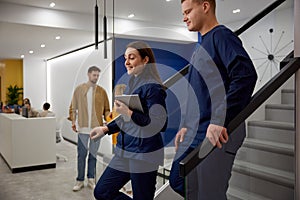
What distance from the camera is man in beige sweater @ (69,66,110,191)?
13.2 feet

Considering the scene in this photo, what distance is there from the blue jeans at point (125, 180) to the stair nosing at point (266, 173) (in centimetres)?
53

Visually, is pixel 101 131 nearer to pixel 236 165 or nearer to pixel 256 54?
pixel 236 165

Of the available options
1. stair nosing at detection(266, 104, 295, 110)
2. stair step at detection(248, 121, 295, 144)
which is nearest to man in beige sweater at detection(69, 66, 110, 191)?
stair step at detection(248, 121, 295, 144)

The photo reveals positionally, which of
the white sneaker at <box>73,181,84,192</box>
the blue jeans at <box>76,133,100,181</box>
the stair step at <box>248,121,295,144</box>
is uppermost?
the stair step at <box>248,121,295,144</box>

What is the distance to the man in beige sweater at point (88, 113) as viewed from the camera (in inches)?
158

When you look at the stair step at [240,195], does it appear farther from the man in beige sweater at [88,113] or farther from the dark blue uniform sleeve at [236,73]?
the man in beige sweater at [88,113]

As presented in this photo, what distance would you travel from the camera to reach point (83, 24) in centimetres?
606

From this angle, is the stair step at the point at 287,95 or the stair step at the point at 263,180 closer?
the stair step at the point at 263,180

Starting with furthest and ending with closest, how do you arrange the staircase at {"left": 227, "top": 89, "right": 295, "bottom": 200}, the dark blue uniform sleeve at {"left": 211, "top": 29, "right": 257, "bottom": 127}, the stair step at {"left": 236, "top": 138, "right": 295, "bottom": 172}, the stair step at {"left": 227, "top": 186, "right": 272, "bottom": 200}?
the stair step at {"left": 236, "top": 138, "right": 295, "bottom": 172}, the staircase at {"left": 227, "top": 89, "right": 295, "bottom": 200}, the stair step at {"left": 227, "top": 186, "right": 272, "bottom": 200}, the dark blue uniform sleeve at {"left": 211, "top": 29, "right": 257, "bottom": 127}

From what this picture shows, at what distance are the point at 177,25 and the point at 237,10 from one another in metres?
1.66

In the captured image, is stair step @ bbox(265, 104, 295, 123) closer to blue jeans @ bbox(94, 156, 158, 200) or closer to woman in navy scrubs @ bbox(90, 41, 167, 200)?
woman in navy scrubs @ bbox(90, 41, 167, 200)

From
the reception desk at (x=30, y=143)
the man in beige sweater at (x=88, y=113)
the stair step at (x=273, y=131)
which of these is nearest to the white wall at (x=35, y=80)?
the reception desk at (x=30, y=143)

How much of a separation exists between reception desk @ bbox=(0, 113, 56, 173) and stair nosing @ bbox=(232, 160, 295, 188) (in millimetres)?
3845

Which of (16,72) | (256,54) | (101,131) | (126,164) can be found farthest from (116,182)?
(16,72)
